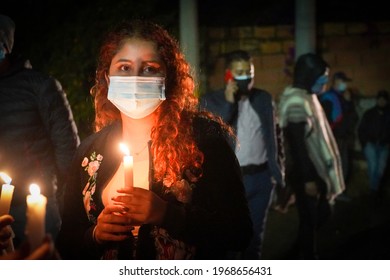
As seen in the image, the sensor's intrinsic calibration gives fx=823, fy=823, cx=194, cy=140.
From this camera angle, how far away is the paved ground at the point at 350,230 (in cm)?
578

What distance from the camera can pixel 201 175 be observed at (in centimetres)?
273

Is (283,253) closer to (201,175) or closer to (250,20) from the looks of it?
(250,20)

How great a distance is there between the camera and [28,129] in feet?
12.9

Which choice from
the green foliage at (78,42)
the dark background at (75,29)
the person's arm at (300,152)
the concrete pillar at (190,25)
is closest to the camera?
the person's arm at (300,152)

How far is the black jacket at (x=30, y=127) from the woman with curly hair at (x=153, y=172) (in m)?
0.96

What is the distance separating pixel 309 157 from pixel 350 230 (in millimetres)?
1414

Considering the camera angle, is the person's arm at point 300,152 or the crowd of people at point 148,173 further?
the person's arm at point 300,152

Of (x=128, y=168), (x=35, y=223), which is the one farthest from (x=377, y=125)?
→ (x=35, y=223)

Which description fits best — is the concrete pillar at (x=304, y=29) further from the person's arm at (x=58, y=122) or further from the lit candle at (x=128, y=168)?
the lit candle at (x=128, y=168)

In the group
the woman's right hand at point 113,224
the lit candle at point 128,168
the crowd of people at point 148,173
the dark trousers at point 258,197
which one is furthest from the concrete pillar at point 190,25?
the lit candle at point 128,168

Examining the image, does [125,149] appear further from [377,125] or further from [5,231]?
[377,125]

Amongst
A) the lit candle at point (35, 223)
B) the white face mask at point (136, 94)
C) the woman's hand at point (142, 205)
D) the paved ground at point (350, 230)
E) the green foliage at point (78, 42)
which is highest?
the green foliage at point (78, 42)

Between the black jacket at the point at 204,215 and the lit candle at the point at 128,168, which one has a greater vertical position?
the lit candle at the point at 128,168
